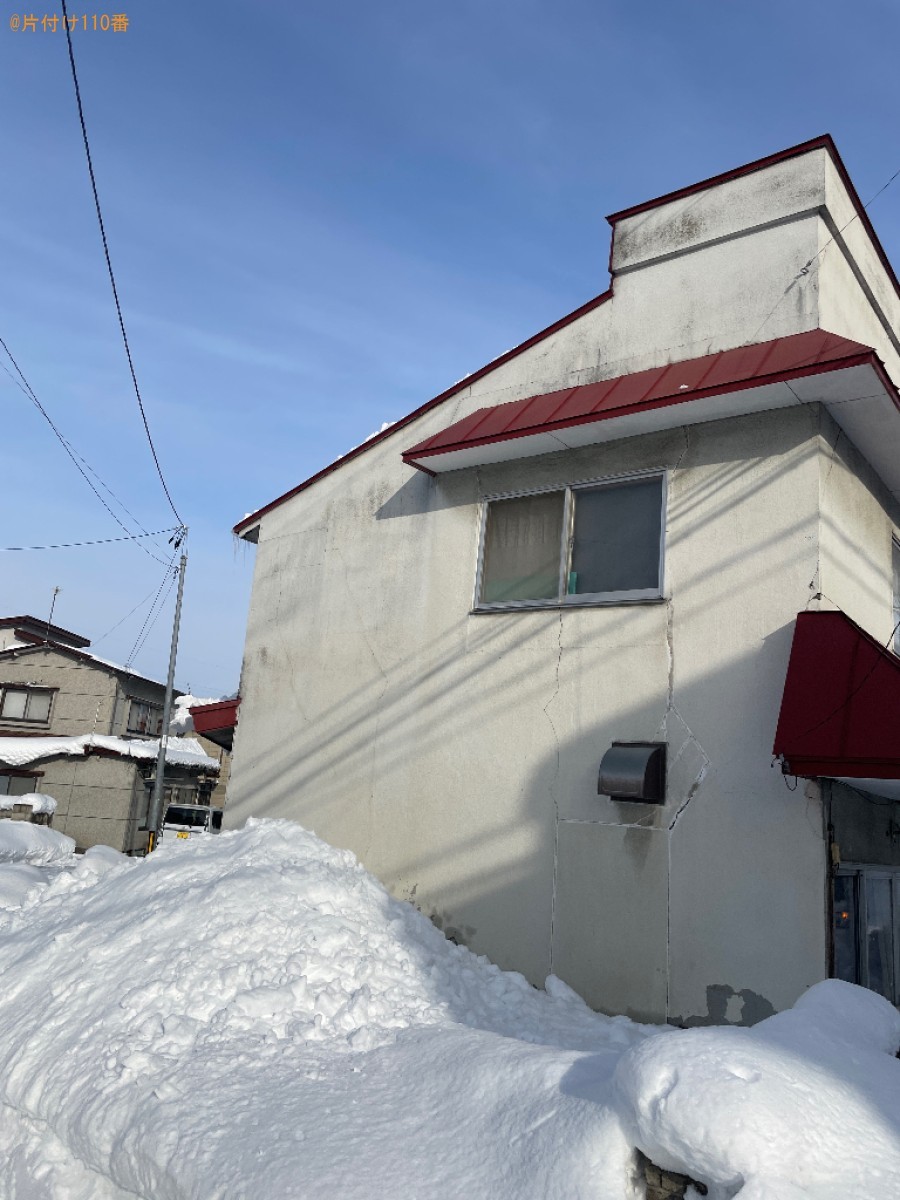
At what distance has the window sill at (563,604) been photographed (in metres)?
7.76

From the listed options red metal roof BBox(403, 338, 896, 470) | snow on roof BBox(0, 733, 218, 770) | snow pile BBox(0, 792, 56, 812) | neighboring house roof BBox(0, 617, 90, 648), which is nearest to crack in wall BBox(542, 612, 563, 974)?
red metal roof BBox(403, 338, 896, 470)

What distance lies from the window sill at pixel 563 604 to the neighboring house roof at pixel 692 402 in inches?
62.6

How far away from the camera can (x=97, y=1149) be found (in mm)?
4410

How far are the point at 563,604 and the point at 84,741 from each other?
24.2m

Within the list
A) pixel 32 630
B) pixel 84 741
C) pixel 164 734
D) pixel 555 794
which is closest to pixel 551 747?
pixel 555 794

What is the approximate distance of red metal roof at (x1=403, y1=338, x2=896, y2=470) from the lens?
6.84 m

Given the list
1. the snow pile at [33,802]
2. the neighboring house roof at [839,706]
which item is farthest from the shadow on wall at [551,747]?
the snow pile at [33,802]

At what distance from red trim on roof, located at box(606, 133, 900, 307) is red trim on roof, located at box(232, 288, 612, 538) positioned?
0.55 meters

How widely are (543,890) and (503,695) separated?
186 cm

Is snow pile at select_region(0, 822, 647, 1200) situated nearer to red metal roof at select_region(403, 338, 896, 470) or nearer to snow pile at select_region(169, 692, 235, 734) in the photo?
red metal roof at select_region(403, 338, 896, 470)

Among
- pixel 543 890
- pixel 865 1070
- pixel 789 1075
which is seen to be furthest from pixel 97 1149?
pixel 543 890

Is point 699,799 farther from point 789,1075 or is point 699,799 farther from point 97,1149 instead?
point 97,1149

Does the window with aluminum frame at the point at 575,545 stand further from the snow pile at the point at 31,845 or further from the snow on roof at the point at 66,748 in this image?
the snow on roof at the point at 66,748

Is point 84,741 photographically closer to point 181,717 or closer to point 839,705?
point 181,717
